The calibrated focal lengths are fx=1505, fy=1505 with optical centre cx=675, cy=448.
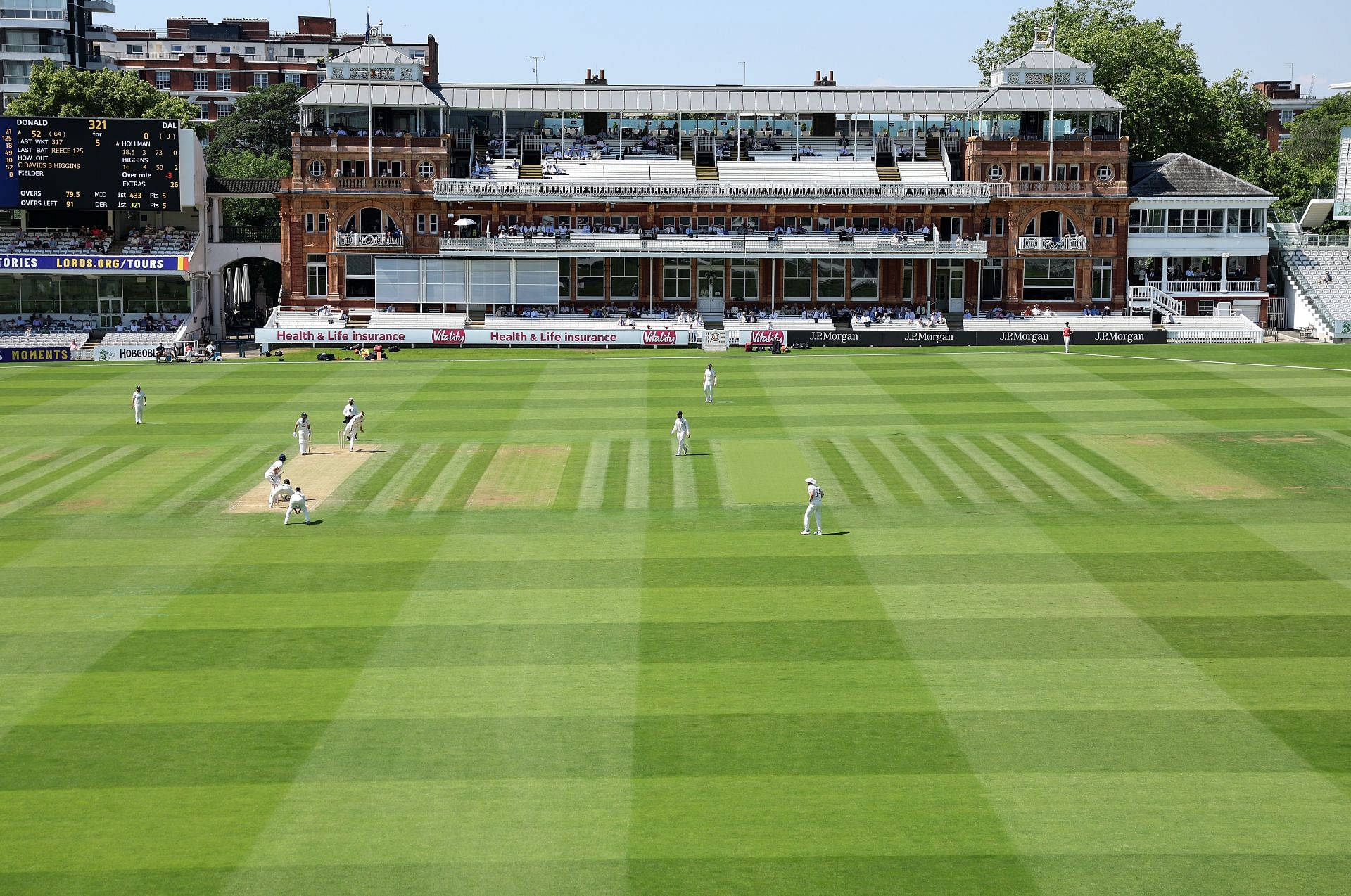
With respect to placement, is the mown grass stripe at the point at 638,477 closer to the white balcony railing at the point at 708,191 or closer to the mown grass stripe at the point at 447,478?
the mown grass stripe at the point at 447,478

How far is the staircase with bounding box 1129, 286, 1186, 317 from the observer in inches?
3211

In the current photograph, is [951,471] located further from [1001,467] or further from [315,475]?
[315,475]

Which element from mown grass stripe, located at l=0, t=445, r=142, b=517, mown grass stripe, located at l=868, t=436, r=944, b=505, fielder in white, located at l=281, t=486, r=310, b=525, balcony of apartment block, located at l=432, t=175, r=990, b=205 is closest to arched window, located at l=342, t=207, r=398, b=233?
balcony of apartment block, located at l=432, t=175, r=990, b=205

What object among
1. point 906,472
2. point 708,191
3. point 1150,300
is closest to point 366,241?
point 708,191

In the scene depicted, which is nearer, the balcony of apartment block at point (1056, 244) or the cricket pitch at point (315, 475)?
the cricket pitch at point (315, 475)

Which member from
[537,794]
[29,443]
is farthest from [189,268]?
[537,794]

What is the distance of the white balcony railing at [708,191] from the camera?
80938 millimetres

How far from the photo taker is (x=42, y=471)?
150 ft

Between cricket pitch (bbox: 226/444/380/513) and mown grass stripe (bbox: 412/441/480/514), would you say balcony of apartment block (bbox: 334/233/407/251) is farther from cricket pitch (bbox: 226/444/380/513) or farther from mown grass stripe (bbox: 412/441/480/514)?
mown grass stripe (bbox: 412/441/480/514)

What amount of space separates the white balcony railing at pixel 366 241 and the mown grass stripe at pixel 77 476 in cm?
3300

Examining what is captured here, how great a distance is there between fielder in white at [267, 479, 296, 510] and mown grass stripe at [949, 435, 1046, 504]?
1921 cm

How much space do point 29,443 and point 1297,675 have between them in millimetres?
40867

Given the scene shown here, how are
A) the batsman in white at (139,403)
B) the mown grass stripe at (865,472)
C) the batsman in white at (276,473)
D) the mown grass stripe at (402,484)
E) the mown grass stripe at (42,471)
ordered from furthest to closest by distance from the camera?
the batsman in white at (139,403)
the mown grass stripe at (42,471)
the mown grass stripe at (865,472)
the mown grass stripe at (402,484)
the batsman in white at (276,473)

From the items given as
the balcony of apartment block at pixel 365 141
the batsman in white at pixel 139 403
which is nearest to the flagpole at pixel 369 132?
the balcony of apartment block at pixel 365 141
